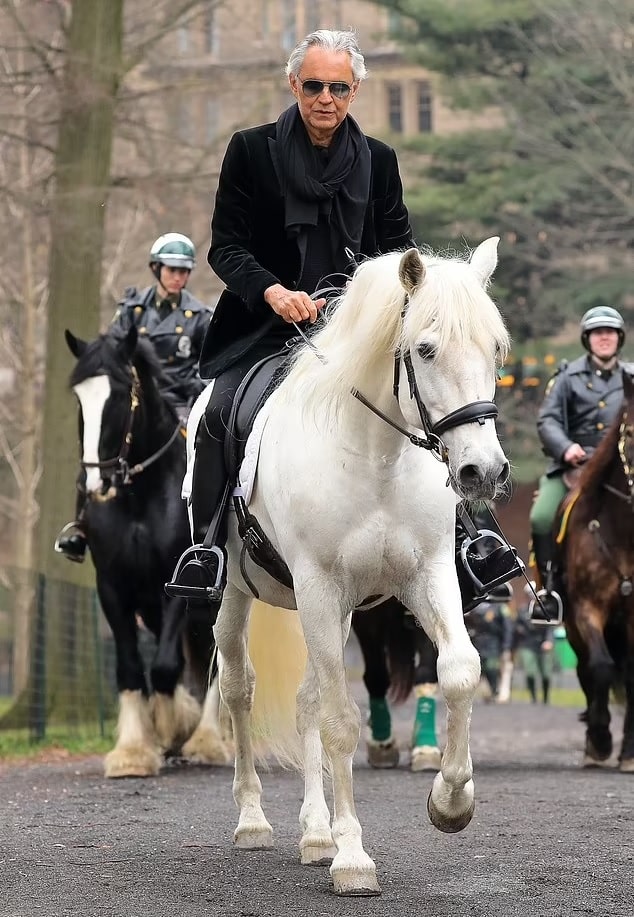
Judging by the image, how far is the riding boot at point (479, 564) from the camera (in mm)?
8070

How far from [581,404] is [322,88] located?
7.20 metres

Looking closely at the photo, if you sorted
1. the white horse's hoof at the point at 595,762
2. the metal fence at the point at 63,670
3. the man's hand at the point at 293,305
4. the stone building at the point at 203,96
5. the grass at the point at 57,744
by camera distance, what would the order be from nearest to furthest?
the man's hand at the point at 293,305 < the white horse's hoof at the point at 595,762 < the grass at the point at 57,744 < the metal fence at the point at 63,670 < the stone building at the point at 203,96

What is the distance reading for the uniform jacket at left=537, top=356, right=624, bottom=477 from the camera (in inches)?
570

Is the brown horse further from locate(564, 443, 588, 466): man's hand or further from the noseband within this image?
the noseband

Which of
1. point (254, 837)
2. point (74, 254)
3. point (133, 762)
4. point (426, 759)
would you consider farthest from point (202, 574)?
point (74, 254)

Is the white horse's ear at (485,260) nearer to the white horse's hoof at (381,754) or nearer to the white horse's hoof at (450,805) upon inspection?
the white horse's hoof at (450,805)

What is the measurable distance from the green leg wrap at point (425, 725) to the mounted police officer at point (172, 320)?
2.74 metres

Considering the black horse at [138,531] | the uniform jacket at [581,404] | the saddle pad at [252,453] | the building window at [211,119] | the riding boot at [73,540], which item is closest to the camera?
the saddle pad at [252,453]

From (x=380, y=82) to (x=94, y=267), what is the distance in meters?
49.5

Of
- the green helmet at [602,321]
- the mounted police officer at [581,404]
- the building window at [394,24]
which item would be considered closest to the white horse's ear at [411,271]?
the mounted police officer at [581,404]

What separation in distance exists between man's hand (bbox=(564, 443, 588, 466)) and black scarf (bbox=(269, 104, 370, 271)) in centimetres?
622

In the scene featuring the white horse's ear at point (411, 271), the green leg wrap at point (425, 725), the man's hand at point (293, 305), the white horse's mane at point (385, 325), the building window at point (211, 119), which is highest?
the building window at point (211, 119)

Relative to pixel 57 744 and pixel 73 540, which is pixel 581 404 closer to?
pixel 73 540

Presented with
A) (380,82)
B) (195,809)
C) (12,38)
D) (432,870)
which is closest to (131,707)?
(195,809)
